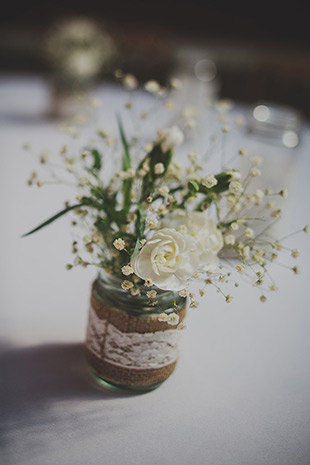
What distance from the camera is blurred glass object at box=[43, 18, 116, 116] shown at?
179 cm

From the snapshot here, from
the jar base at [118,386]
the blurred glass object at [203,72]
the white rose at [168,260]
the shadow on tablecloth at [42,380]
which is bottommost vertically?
the shadow on tablecloth at [42,380]

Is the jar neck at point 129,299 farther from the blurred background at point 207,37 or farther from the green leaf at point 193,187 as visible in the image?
the blurred background at point 207,37

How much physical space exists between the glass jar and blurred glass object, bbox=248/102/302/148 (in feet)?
1.96

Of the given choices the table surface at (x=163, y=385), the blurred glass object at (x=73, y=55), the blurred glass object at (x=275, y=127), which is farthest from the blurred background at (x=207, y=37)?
the table surface at (x=163, y=385)

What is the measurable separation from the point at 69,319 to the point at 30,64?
296cm

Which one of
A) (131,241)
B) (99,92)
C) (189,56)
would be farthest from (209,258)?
(189,56)

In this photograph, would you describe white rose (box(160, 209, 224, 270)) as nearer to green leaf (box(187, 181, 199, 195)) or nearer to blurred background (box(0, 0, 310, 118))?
green leaf (box(187, 181, 199, 195))

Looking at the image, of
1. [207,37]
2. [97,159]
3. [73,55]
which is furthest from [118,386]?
[207,37]

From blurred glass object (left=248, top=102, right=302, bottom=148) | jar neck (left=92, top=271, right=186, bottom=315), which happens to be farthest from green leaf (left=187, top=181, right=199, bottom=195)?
blurred glass object (left=248, top=102, right=302, bottom=148)

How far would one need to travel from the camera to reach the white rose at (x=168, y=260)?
1.87ft

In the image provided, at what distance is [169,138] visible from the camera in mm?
643

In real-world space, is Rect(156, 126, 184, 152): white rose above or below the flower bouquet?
above

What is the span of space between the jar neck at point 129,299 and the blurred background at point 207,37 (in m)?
2.42

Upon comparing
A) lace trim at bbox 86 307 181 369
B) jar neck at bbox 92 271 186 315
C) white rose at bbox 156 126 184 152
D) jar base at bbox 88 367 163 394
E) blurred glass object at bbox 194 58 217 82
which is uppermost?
blurred glass object at bbox 194 58 217 82
